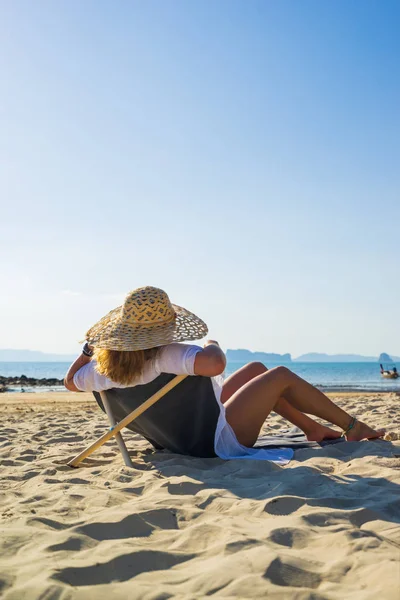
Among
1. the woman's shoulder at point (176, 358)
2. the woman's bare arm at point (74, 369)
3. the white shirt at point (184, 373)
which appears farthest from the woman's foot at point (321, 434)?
the woman's bare arm at point (74, 369)

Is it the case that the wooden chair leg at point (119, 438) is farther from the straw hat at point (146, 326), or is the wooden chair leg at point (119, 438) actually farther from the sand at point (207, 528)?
the straw hat at point (146, 326)

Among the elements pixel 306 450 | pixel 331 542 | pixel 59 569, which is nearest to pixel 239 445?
pixel 306 450

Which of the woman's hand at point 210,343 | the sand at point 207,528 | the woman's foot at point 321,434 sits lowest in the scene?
the sand at point 207,528

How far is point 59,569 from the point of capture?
6.73ft

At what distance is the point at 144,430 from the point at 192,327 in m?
0.95

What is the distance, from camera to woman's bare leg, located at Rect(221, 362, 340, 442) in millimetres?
4301

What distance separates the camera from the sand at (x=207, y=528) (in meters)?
1.89

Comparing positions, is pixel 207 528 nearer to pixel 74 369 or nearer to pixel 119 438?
pixel 119 438

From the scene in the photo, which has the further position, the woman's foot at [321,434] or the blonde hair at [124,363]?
the woman's foot at [321,434]

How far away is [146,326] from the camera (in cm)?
368

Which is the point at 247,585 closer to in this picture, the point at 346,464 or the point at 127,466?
the point at 346,464

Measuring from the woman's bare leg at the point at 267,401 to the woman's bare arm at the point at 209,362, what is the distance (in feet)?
1.71

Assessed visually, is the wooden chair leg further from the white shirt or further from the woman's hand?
the woman's hand

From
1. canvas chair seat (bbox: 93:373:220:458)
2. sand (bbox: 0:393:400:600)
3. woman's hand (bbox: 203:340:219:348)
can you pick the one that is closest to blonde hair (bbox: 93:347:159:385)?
canvas chair seat (bbox: 93:373:220:458)
